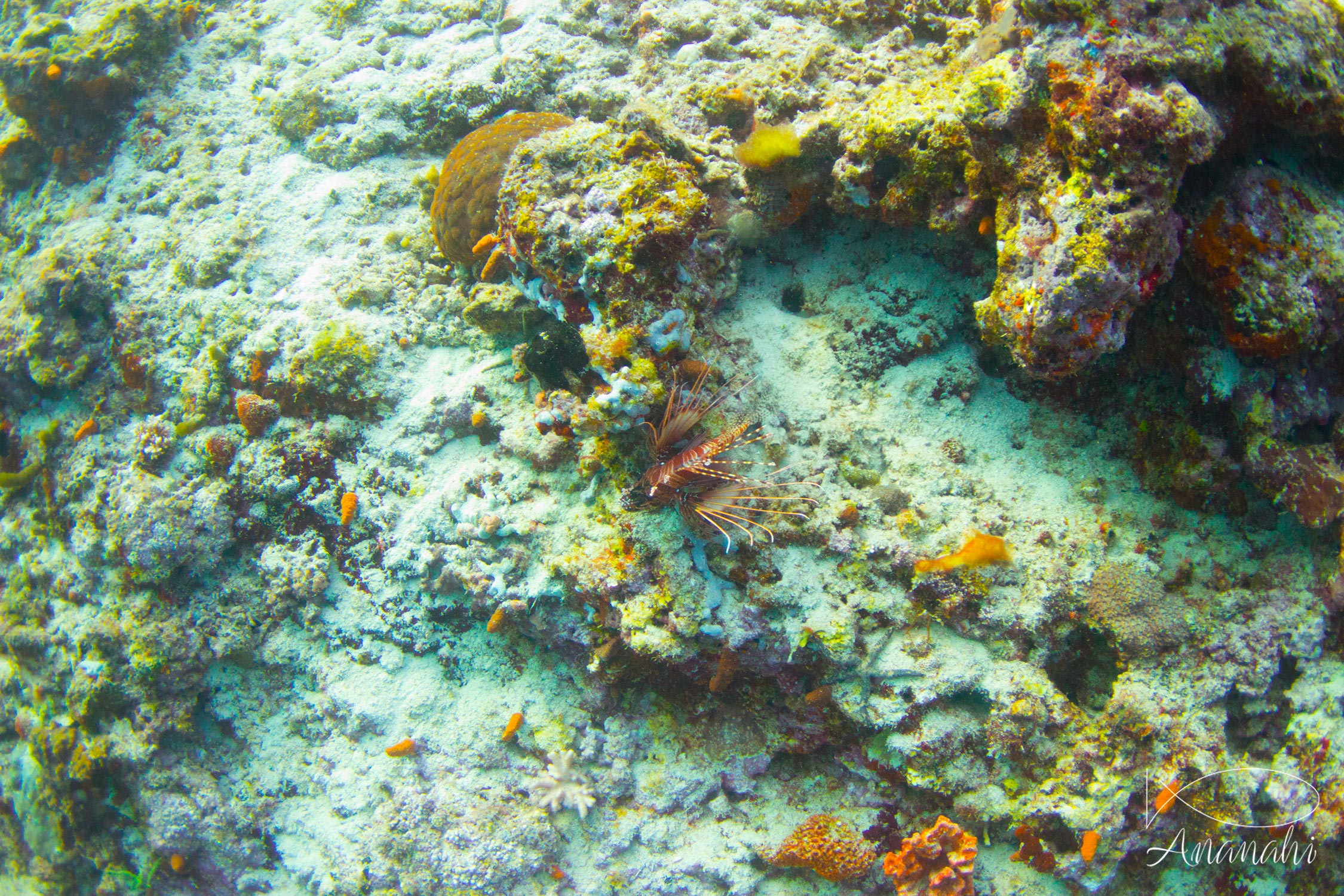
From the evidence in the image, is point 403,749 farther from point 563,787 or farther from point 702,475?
point 702,475

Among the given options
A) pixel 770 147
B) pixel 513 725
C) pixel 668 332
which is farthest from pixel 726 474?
pixel 513 725

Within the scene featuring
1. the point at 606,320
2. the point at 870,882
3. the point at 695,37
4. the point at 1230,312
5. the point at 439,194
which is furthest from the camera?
the point at 695,37

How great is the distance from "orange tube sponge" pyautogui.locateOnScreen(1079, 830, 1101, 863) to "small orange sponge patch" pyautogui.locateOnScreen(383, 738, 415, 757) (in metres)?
4.03

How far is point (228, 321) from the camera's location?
4.94 m

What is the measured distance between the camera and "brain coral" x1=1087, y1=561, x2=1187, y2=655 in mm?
3092

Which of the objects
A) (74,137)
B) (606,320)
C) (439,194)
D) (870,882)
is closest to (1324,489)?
(870,882)

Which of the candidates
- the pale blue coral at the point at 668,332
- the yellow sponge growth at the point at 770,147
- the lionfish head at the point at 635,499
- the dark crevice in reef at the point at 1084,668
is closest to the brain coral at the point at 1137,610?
the dark crevice in reef at the point at 1084,668

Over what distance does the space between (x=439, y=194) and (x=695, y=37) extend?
2330 millimetres

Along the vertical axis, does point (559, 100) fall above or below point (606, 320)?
above

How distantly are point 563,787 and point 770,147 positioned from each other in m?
4.21

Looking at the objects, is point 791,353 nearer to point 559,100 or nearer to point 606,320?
point 606,320

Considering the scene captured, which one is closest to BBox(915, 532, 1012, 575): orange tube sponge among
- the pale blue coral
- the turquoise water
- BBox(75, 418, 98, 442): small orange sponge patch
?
the turquoise water

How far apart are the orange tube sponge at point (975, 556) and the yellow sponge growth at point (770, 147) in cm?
245

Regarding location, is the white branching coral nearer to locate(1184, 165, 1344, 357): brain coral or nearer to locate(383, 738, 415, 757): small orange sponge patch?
locate(383, 738, 415, 757): small orange sponge patch
